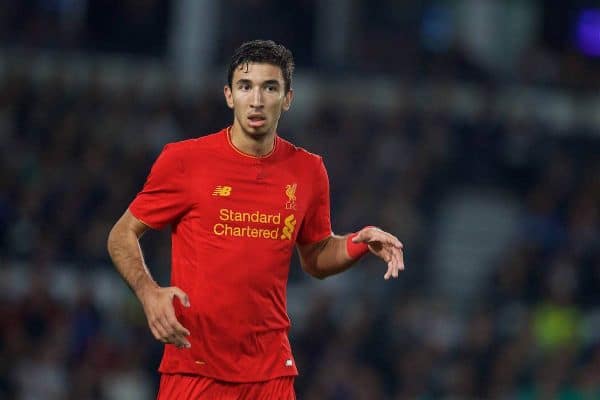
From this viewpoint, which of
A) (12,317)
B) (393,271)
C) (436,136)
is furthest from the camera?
(436,136)

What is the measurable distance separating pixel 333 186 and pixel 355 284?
A: 106 cm

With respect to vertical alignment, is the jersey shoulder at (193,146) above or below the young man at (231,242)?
above

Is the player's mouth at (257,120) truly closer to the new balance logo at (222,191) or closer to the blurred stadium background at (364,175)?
the new balance logo at (222,191)

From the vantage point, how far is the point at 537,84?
16250 mm

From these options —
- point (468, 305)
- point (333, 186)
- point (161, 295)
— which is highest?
point (161, 295)

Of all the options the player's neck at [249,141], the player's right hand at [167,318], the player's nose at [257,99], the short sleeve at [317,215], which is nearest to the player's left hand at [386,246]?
the short sleeve at [317,215]

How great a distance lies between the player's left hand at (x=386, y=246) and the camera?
17.2 feet

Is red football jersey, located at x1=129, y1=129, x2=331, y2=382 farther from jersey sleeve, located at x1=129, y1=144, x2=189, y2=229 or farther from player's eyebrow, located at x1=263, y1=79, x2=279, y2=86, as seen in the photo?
player's eyebrow, located at x1=263, y1=79, x2=279, y2=86

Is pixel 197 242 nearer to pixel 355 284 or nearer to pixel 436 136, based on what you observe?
pixel 355 284

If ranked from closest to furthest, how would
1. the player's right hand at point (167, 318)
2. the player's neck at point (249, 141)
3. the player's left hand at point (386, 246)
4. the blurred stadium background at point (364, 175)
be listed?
the player's right hand at point (167, 318)
the player's left hand at point (386, 246)
the player's neck at point (249, 141)
the blurred stadium background at point (364, 175)

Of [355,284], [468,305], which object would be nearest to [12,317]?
[355,284]

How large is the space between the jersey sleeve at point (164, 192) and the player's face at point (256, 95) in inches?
12.7

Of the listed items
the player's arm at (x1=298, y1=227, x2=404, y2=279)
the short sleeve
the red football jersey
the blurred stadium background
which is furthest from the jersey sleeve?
the blurred stadium background

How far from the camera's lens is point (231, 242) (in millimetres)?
5344
